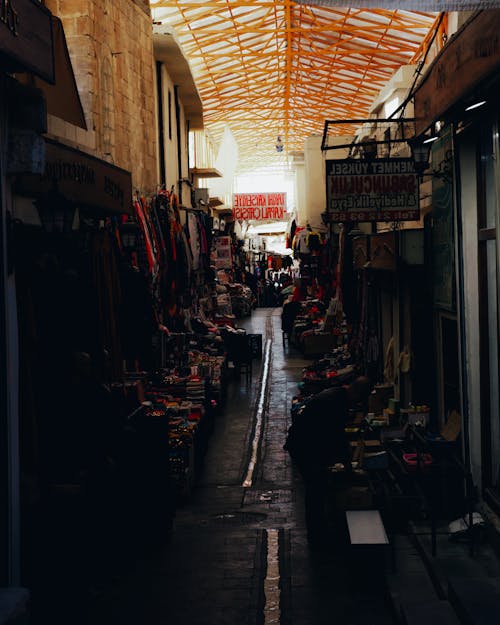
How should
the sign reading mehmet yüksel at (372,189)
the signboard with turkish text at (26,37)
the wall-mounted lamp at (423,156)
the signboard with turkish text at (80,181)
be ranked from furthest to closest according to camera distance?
the sign reading mehmet yüksel at (372,189) < the wall-mounted lamp at (423,156) < the signboard with turkish text at (80,181) < the signboard with turkish text at (26,37)

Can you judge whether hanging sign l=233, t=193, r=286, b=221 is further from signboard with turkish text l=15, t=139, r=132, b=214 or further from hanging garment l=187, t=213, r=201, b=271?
signboard with turkish text l=15, t=139, r=132, b=214

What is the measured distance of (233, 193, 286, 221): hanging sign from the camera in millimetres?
37656

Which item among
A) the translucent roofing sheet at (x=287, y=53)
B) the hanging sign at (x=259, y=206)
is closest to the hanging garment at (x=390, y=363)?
the translucent roofing sheet at (x=287, y=53)

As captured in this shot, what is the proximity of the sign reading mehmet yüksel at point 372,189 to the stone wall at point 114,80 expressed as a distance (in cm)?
294

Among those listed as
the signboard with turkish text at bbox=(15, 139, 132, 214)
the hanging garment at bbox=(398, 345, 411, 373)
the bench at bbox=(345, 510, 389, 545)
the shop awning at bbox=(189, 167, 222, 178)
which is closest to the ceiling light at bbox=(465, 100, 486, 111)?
the signboard with turkish text at bbox=(15, 139, 132, 214)

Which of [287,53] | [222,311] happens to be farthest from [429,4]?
[287,53]

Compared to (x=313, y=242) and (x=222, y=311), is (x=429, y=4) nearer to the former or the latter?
(x=313, y=242)

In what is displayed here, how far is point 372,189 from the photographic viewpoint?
9852mm

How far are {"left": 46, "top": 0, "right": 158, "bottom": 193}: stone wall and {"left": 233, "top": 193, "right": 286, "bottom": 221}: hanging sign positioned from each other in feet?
78.7

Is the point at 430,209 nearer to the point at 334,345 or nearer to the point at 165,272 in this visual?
the point at 165,272

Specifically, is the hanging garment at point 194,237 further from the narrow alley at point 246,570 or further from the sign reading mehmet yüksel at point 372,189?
the sign reading mehmet yüksel at point 372,189

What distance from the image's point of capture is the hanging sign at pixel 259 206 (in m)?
37.7

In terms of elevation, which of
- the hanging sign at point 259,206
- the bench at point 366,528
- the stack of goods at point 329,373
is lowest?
the bench at point 366,528

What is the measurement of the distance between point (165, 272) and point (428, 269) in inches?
193
